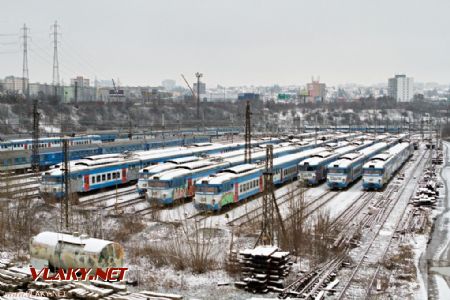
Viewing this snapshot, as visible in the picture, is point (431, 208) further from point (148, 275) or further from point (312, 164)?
point (148, 275)

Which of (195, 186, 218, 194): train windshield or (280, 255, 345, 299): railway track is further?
(195, 186, 218, 194): train windshield

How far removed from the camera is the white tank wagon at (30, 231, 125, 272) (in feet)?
53.5

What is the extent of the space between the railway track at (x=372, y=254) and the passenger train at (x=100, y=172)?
15.4 m

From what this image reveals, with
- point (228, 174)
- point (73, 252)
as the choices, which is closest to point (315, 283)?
point (73, 252)

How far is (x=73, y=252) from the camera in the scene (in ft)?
54.5

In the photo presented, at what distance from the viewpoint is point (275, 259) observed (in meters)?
16.2

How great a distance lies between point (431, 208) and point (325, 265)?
1416 centimetres

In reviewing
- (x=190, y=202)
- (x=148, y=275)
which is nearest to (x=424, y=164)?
(x=190, y=202)

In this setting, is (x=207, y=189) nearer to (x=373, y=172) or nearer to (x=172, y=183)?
(x=172, y=183)

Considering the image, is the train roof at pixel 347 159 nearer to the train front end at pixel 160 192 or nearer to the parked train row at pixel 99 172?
the parked train row at pixel 99 172

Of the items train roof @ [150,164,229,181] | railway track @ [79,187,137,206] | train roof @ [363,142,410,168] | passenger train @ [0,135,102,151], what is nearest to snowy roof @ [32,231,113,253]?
railway track @ [79,187,137,206]

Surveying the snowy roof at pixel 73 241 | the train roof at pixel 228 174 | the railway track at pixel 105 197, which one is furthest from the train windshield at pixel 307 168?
the snowy roof at pixel 73 241

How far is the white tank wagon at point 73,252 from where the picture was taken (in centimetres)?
1631

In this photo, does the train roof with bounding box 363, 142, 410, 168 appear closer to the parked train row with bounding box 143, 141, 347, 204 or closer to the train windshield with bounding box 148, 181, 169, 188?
the parked train row with bounding box 143, 141, 347, 204
